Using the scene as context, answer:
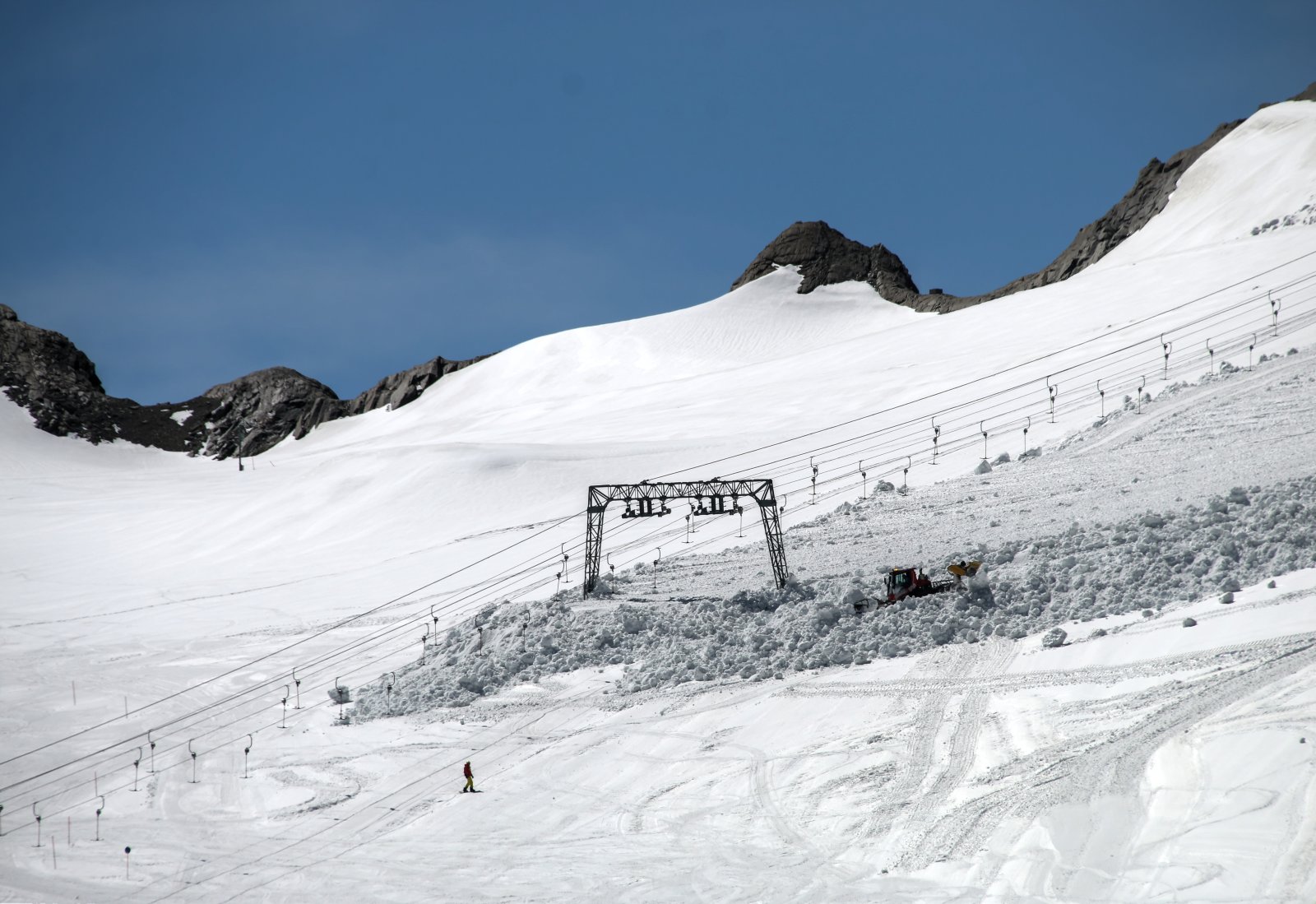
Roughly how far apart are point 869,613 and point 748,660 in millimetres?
3152

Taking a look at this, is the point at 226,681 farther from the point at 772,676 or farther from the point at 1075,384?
the point at 1075,384

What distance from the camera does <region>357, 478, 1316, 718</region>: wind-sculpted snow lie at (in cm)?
2620

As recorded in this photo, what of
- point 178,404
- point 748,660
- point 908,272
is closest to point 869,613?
point 748,660

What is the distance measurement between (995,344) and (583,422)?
23.8 m

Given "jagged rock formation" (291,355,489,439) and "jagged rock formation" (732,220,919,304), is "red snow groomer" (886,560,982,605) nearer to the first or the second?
"jagged rock formation" (732,220,919,304)

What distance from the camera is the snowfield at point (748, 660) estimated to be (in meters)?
18.1

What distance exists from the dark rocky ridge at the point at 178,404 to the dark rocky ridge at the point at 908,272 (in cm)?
3255

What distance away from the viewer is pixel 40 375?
114750mm

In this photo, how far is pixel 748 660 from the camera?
29.0 metres

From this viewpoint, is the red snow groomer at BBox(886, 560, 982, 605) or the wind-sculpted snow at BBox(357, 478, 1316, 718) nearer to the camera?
the wind-sculpted snow at BBox(357, 478, 1316, 718)

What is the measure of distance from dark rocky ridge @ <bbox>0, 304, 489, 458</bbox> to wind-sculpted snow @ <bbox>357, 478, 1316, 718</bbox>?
83.8m

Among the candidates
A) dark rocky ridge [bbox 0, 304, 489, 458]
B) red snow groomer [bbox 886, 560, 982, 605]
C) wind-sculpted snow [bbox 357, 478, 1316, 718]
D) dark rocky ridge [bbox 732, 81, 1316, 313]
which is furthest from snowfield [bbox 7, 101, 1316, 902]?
dark rocky ridge [bbox 0, 304, 489, 458]

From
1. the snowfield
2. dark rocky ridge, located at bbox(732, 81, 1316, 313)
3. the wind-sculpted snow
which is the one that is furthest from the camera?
dark rocky ridge, located at bbox(732, 81, 1316, 313)

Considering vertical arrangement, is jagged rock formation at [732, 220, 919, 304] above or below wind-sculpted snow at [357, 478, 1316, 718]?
above
